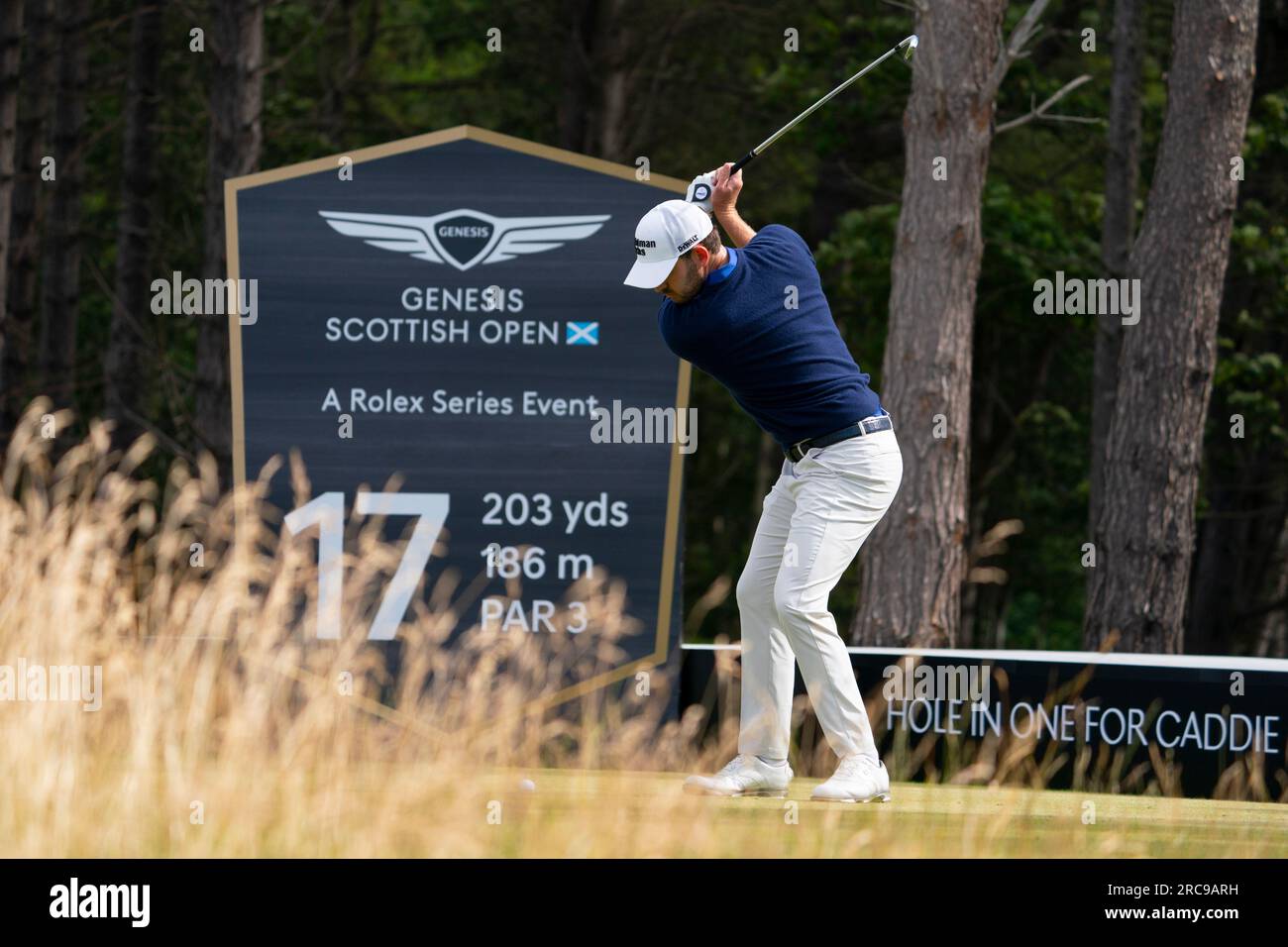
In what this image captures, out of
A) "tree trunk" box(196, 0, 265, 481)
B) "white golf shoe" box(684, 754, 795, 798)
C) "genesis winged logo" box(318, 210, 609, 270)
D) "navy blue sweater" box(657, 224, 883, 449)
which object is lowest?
"white golf shoe" box(684, 754, 795, 798)

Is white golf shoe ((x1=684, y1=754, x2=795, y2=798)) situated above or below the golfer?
below

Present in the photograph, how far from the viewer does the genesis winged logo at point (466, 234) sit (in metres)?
8.41

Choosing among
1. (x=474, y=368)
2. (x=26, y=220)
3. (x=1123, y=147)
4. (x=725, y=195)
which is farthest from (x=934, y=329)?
(x=26, y=220)

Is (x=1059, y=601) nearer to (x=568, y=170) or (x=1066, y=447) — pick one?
(x=1066, y=447)

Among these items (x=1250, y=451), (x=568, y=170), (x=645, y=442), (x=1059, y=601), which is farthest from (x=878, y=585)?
(x=1059, y=601)

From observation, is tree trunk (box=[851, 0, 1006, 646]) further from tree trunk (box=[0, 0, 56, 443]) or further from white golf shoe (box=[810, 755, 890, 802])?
tree trunk (box=[0, 0, 56, 443])

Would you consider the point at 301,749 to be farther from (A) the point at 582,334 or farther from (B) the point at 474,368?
(A) the point at 582,334

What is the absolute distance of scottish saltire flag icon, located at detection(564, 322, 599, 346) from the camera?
836 cm

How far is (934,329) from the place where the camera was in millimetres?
10742

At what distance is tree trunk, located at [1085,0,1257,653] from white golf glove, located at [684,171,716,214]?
621 cm

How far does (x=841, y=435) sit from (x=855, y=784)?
4.08ft

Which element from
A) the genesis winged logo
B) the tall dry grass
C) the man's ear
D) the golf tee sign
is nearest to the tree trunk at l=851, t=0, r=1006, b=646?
the tall dry grass

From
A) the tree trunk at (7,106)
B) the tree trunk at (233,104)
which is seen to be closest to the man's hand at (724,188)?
the tree trunk at (233,104)

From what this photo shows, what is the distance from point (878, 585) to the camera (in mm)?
10703
